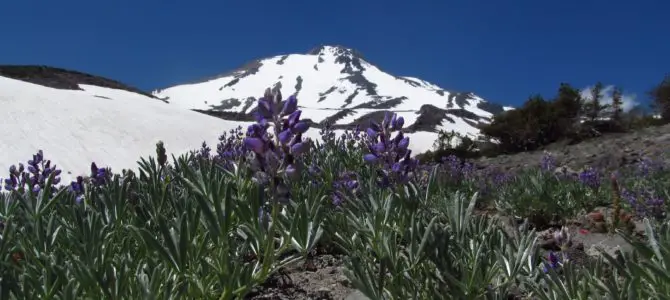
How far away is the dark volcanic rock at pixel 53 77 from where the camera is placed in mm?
33700

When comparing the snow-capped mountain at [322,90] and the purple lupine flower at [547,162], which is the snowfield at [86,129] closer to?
the purple lupine flower at [547,162]

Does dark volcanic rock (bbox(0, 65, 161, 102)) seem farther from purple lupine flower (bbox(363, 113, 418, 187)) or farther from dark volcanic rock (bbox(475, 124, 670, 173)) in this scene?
purple lupine flower (bbox(363, 113, 418, 187))

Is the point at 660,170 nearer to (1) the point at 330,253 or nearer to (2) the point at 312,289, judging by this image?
(1) the point at 330,253

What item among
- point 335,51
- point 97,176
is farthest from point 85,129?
point 335,51

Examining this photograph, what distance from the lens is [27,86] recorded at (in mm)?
24547

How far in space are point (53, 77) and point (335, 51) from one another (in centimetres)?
15166

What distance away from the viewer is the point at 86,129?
68.2 feet

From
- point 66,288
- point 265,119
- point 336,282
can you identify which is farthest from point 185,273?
point 336,282

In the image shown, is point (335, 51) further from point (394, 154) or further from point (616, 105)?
point (394, 154)

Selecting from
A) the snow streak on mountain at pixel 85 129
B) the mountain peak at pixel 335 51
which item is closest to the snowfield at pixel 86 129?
the snow streak on mountain at pixel 85 129

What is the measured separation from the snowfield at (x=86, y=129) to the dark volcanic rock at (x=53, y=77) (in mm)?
9775

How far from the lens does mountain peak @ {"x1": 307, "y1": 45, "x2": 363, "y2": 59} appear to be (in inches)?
7151

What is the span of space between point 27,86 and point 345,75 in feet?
415

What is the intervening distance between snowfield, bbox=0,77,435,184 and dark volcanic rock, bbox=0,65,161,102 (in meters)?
9.78
